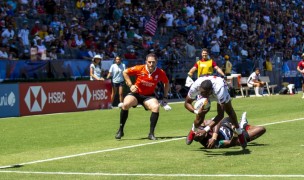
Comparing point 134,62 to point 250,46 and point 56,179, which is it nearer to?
point 250,46

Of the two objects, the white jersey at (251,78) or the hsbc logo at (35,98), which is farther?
the white jersey at (251,78)

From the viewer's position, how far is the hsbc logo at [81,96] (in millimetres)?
28409

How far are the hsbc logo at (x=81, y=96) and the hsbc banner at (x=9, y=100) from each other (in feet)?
9.92

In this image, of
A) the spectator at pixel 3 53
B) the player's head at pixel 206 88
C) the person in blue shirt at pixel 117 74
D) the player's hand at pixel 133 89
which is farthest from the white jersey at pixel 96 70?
the player's head at pixel 206 88

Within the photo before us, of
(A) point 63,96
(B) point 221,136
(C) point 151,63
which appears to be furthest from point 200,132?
(A) point 63,96

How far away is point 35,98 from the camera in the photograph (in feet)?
87.1

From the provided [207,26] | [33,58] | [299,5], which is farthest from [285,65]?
[33,58]

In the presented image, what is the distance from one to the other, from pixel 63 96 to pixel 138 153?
47.5 feet

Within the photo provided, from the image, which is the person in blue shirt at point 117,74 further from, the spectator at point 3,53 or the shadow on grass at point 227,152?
the shadow on grass at point 227,152

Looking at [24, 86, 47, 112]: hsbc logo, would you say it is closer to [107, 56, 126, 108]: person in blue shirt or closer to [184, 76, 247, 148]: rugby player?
[107, 56, 126, 108]: person in blue shirt

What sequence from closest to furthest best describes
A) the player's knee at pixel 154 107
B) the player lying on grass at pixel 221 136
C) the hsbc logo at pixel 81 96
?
the player lying on grass at pixel 221 136 < the player's knee at pixel 154 107 < the hsbc logo at pixel 81 96

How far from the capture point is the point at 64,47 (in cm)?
3231

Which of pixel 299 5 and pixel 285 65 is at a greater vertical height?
pixel 299 5

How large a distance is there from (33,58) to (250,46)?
70.6 ft
